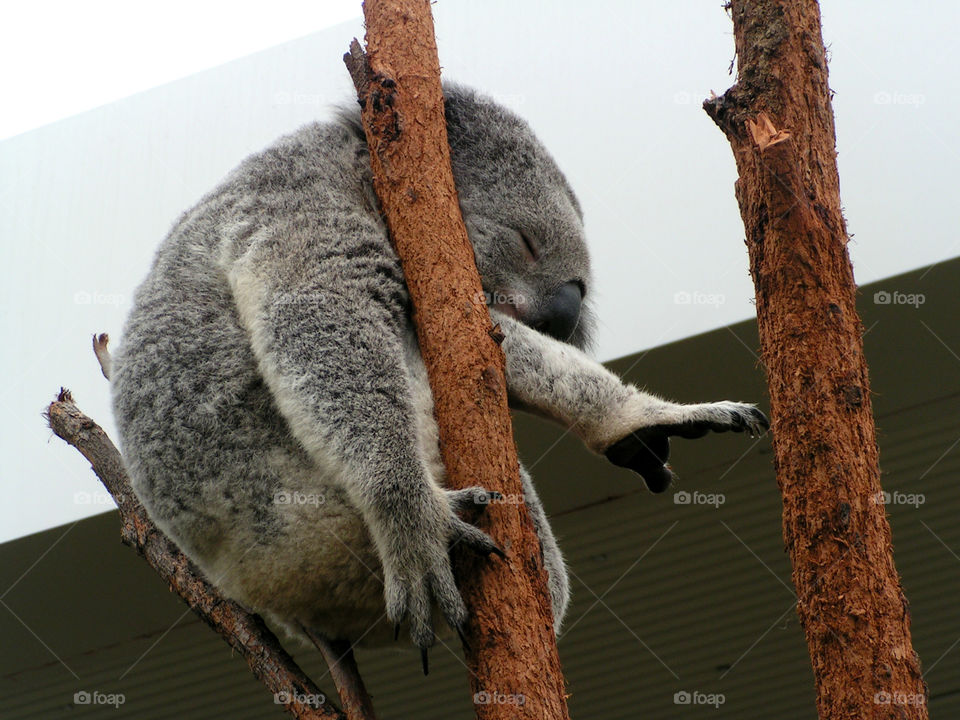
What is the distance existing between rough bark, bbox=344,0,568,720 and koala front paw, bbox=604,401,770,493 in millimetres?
463

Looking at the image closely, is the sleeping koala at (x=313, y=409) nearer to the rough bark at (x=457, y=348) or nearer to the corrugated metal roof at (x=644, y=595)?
the rough bark at (x=457, y=348)

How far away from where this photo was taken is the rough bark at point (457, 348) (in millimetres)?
1914

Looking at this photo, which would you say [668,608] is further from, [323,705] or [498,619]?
[498,619]

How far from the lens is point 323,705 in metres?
2.37

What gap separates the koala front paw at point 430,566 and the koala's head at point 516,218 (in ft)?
3.36

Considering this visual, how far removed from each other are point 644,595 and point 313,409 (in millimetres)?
3038

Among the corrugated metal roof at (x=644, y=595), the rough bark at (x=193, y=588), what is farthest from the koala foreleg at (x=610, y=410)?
the corrugated metal roof at (x=644, y=595)

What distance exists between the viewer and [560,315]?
3035 mm

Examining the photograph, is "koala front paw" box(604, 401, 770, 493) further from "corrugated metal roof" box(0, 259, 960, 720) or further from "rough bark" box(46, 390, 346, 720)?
"corrugated metal roof" box(0, 259, 960, 720)

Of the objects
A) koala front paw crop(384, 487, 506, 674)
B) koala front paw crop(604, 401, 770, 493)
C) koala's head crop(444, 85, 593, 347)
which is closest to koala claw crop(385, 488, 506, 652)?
koala front paw crop(384, 487, 506, 674)

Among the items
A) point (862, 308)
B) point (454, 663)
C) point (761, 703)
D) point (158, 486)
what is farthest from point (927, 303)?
point (158, 486)

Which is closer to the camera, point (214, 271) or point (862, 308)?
point (214, 271)

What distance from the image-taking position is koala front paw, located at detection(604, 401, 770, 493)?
246cm

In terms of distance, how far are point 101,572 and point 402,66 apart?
3.03m
